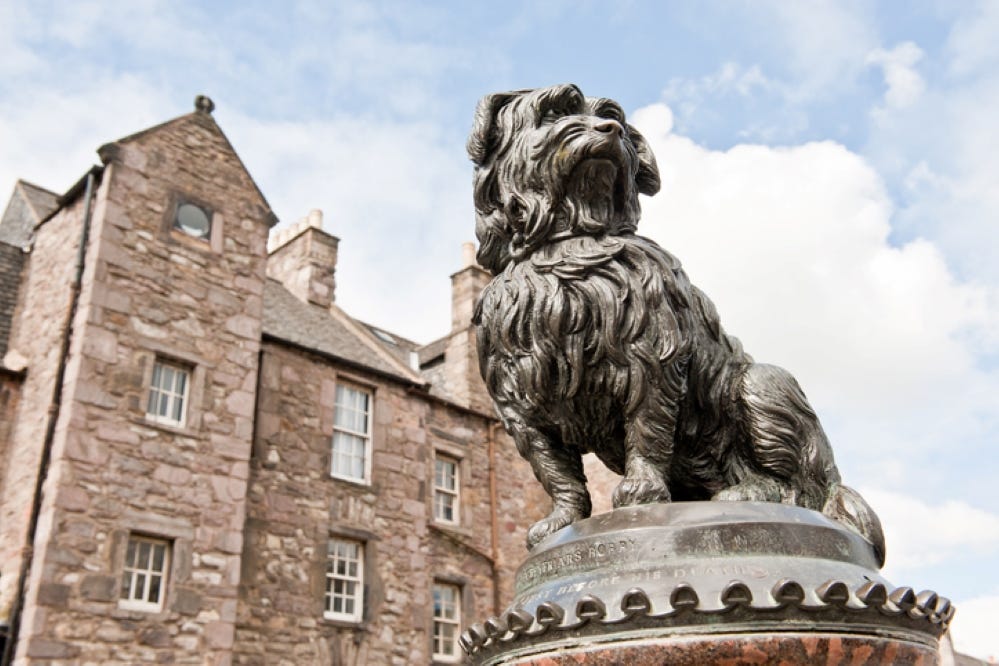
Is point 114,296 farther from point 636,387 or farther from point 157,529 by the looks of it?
point 636,387

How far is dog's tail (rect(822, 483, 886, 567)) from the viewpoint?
3.02m

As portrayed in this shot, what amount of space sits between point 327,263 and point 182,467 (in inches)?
307

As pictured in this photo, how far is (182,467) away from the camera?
13.3 m

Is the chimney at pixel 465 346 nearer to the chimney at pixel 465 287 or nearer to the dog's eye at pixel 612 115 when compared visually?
the chimney at pixel 465 287

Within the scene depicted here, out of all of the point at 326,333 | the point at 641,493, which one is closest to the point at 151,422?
the point at 326,333

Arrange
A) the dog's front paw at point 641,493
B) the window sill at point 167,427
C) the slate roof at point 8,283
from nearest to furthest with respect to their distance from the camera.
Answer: the dog's front paw at point 641,493 → the window sill at point 167,427 → the slate roof at point 8,283

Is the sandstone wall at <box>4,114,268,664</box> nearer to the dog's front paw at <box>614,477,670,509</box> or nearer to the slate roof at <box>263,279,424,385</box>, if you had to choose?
the slate roof at <box>263,279,424,385</box>

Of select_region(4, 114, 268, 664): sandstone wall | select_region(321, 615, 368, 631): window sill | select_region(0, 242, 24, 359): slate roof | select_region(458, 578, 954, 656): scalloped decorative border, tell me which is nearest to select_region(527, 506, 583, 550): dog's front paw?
select_region(458, 578, 954, 656): scalloped decorative border

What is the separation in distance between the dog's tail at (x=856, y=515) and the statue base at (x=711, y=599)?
0.18 m

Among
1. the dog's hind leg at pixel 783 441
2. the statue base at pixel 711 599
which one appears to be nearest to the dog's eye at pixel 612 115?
the dog's hind leg at pixel 783 441

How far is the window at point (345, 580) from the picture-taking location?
595 inches

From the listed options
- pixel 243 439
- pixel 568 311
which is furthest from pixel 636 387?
pixel 243 439

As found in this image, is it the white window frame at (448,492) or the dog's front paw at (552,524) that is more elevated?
the white window frame at (448,492)

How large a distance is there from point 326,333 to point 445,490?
3.74m
